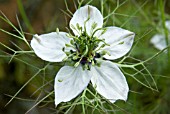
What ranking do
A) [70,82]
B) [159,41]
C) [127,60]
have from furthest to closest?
[159,41], [127,60], [70,82]

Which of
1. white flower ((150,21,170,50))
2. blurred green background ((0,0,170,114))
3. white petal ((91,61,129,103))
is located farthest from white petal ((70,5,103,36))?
white flower ((150,21,170,50))

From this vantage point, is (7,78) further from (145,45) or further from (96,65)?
(96,65)

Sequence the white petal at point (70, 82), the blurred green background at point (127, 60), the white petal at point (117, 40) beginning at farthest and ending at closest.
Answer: the blurred green background at point (127, 60), the white petal at point (117, 40), the white petal at point (70, 82)

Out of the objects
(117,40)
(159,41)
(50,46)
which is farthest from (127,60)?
(50,46)

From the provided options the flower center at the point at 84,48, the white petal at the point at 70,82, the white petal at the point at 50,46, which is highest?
the white petal at the point at 50,46

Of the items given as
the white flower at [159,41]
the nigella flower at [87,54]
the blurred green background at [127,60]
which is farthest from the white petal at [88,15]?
the white flower at [159,41]

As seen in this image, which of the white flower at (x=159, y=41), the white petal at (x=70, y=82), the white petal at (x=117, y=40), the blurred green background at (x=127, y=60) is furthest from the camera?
the white flower at (x=159, y=41)

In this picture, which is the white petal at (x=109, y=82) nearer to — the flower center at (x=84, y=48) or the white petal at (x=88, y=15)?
the flower center at (x=84, y=48)

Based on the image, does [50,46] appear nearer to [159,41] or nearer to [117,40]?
[117,40]
